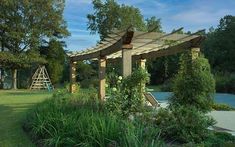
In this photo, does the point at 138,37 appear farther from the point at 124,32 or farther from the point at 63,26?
the point at 63,26

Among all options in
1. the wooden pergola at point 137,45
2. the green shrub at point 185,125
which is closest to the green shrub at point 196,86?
the wooden pergola at point 137,45

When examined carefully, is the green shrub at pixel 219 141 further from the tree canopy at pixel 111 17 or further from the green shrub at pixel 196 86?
the tree canopy at pixel 111 17

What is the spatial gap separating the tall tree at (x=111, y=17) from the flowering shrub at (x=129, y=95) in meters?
32.9

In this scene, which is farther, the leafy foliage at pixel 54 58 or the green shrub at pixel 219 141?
the leafy foliage at pixel 54 58

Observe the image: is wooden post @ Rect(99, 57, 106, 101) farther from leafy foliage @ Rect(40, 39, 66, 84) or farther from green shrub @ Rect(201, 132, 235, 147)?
leafy foliage @ Rect(40, 39, 66, 84)

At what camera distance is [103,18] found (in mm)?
44875

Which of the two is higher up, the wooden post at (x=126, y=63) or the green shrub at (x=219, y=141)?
the wooden post at (x=126, y=63)

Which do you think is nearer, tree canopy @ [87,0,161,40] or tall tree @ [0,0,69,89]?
tall tree @ [0,0,69,89]

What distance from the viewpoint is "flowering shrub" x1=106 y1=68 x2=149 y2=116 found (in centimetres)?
Answer: 926

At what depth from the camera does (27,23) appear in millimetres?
38969

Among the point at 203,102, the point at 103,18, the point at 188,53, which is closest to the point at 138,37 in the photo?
the point at 188,53

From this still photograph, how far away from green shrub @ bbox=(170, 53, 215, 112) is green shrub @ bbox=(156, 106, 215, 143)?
0.72 m

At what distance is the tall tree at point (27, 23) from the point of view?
38.2 meters

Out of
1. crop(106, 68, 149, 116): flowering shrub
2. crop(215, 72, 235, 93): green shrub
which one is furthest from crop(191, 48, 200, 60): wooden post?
crop(215, 72, 235, 93): green shrub
